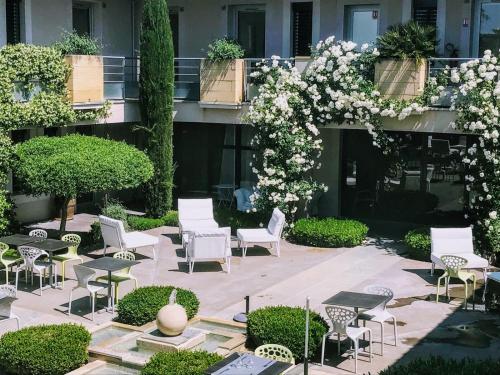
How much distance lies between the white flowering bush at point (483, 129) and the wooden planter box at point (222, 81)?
6.30m

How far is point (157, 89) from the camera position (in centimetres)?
2106

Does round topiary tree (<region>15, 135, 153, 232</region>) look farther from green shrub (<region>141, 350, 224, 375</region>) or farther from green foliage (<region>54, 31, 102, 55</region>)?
green shrub (<region>141, 350, 224, 375</region>)

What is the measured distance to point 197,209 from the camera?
20.3 m

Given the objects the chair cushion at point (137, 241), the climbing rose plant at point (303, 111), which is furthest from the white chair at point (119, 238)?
the climbing rose plant at point (303, 111)

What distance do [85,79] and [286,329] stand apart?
36.3 ft

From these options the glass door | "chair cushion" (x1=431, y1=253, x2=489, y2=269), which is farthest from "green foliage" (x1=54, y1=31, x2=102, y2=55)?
"chair cushion" (x1=431, y1=253, x2=489, y2=269)

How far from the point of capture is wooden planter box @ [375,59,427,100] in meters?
18.3

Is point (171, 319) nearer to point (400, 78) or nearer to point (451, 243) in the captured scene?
Answer: point (451, 243)

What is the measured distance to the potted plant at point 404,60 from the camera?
18.3 metres

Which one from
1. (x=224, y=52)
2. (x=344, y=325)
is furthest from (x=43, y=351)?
(x=224, y=52)

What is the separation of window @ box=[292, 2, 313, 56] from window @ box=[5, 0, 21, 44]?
8147mm

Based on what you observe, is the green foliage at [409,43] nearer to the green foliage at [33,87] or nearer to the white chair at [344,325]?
the green foliage at [33,87]

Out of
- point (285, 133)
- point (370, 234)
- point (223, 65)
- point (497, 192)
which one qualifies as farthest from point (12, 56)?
point (497, 192)

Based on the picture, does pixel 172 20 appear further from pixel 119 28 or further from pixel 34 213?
pixel 34 213
